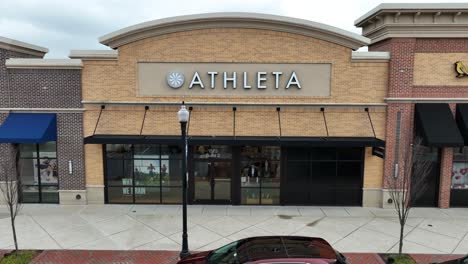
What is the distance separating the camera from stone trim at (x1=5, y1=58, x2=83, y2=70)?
13.7 metres

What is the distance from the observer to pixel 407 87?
44.9ft

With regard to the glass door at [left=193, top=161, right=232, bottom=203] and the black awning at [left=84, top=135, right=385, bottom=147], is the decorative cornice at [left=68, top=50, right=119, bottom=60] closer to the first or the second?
the black awning at [left=84, top=135, right=385, bottom=147]

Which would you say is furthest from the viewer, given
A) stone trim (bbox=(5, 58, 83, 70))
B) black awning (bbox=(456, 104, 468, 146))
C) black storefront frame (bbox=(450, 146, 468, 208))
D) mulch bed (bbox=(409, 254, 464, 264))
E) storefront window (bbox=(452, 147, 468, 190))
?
black storefront frame (bbox=(450, 146, 468, 208))

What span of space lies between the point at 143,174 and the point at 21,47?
8.12 metres

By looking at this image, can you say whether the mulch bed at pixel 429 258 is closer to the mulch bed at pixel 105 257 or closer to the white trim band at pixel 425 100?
the white trim band at pixel 425 100

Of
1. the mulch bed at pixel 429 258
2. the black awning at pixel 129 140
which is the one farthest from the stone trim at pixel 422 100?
the black awning at pixel 129 140

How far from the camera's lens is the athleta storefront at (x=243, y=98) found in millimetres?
13648

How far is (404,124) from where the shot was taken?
13.9 m

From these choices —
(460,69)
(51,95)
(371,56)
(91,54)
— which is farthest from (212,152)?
(460,69)

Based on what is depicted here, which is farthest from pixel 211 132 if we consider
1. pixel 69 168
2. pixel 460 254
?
pixel 460 254

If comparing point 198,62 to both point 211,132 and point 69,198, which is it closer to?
point 211,132

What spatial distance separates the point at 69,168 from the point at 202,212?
6.38 meters

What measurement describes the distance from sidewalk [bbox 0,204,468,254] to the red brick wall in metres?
2.78

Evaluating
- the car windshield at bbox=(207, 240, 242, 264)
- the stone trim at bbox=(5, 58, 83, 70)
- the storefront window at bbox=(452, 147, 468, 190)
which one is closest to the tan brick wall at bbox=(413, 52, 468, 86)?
the storefront window at bbox=(452, 147, 468, 190)
